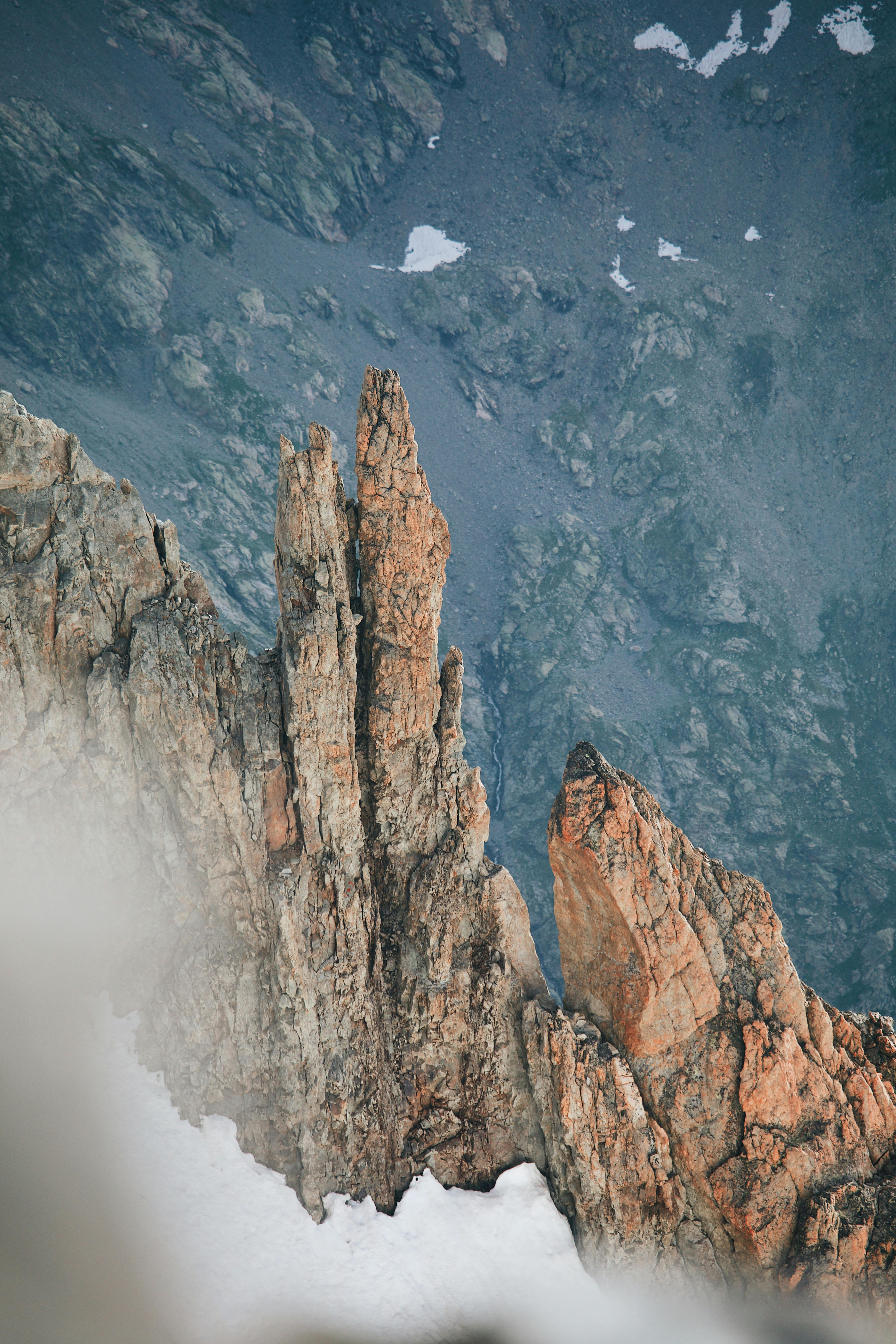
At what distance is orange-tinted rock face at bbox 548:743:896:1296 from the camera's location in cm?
→ 2305

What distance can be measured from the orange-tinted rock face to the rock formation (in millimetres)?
94

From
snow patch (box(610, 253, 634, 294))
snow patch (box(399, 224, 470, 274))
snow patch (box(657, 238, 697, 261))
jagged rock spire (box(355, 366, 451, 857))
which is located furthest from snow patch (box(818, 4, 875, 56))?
jagged rock spire (box(355, 366, 451, 857))

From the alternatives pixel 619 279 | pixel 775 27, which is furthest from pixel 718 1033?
pixel 775 27

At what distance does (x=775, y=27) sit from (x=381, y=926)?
853ft

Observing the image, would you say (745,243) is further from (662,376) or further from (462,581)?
(462,581)

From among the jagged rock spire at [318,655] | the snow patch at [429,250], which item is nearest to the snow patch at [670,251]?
the snow patch at [429,250]

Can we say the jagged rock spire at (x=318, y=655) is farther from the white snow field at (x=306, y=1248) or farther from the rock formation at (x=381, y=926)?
the white snow field at (x=306, y=1248)

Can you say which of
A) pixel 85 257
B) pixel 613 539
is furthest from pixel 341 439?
pixel 613 539

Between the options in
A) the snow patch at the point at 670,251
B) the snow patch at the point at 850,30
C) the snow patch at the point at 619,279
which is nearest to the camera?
the snow patch at the point at 850,30

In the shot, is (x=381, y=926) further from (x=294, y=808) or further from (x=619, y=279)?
(x=619, y=279)

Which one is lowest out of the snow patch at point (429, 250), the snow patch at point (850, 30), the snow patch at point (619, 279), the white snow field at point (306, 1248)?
the white snow field at point (306, 1248)

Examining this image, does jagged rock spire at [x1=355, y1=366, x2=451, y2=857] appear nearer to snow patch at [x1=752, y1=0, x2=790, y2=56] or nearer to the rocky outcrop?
the rocky outcrop

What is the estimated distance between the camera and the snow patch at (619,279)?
187m

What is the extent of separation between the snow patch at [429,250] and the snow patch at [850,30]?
102320 mm
